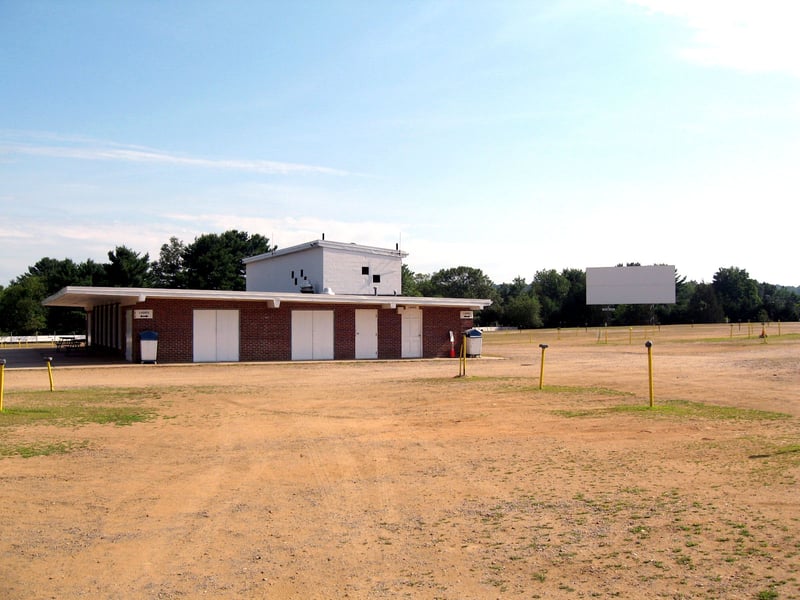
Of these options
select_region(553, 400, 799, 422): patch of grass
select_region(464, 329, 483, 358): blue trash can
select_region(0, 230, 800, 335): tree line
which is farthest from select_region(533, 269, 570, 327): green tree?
select_region(553, 400, 799, 422): patch of grass

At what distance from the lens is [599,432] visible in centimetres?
1170

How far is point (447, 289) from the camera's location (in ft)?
372

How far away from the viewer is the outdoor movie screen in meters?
87.1

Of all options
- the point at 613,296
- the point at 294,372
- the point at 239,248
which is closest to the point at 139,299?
the point at 294,372

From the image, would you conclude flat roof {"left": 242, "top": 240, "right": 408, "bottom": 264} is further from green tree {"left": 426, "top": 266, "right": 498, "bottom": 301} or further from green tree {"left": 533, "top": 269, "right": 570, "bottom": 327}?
green tree {"left": 426, "top": 266, "right": 498, "bottom": 301}

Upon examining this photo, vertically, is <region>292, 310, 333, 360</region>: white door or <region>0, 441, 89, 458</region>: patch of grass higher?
<region>292, 310, 333, 360</region>: white door

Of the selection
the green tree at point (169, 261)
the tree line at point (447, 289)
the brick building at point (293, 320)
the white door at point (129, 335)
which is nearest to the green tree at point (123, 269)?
the tree line at point (447, 289)

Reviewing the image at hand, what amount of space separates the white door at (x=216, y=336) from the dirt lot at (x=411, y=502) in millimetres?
13386

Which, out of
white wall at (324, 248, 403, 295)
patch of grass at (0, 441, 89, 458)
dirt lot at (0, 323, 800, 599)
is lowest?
dirt lot at (0, 323, 800, 599)

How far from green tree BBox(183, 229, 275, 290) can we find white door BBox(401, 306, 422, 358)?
41.6 meters

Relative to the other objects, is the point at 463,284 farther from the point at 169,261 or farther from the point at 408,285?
the point at 169,261

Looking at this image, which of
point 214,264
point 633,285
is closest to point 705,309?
point 633,285

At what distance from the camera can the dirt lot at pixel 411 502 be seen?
540 centimetres

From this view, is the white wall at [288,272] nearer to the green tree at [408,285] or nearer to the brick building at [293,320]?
the brick building at [293,320]
